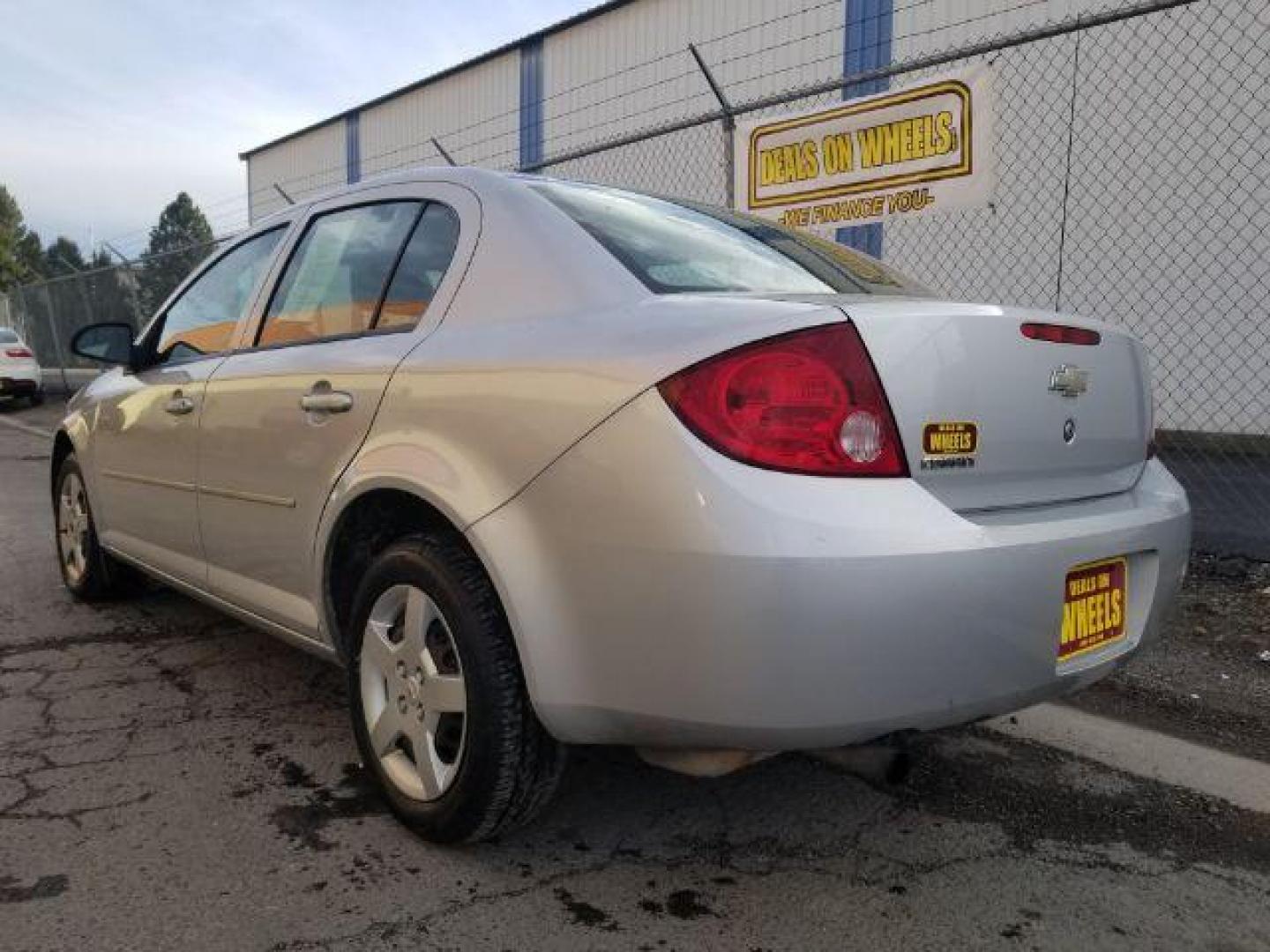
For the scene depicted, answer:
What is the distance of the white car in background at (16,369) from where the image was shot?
15.9 m

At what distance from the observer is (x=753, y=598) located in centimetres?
180

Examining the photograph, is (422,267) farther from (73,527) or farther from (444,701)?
(73,527)

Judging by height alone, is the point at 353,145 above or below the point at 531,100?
above

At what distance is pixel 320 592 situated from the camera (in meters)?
2.74

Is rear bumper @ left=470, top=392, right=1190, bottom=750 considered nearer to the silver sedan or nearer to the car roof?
the silver sedan

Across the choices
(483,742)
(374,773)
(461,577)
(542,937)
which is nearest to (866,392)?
(461,577)

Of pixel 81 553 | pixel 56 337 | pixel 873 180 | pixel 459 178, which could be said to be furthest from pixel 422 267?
pixel 56 337

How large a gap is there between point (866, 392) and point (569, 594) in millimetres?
680

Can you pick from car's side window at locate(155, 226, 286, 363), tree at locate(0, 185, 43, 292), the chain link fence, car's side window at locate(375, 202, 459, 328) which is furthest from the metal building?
tree at locate(0, 185, 43, 292)

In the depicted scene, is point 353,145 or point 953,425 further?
point 353,145

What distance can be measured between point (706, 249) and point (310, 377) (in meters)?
1.10

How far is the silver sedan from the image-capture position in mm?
1848

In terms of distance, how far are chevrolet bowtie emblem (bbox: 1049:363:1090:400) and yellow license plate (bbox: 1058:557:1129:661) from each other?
0.37 meters

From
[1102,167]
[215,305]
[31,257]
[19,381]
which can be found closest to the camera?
[215,305]
